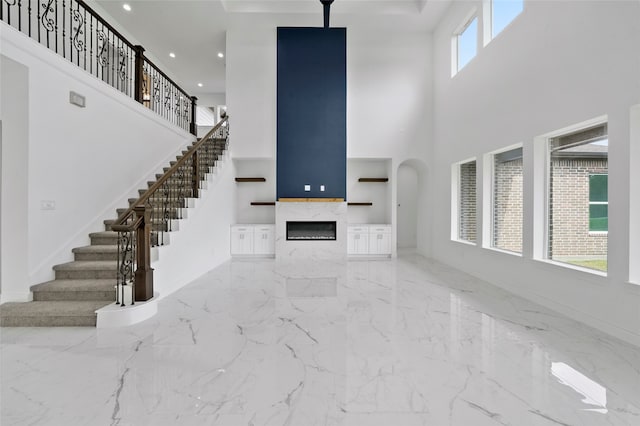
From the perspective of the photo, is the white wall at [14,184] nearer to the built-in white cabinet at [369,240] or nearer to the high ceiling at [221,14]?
the high ceiling at [221,14]

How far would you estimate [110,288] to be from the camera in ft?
12.5

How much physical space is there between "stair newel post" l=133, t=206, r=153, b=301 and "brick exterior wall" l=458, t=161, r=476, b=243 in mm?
5815

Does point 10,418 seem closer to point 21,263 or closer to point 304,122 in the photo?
point 21,263

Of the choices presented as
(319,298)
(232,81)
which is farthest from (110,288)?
(232,81)

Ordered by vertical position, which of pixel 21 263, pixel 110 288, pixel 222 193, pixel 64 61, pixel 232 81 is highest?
pixel 232 81

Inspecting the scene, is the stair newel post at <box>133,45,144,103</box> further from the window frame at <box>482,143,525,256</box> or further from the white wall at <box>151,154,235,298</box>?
the window frame at <box>482,143,525,256</box>

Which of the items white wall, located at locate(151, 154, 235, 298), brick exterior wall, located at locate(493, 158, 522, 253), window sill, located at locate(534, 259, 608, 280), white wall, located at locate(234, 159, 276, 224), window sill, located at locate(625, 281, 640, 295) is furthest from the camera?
white wall, located at locate(234, 159, 276, 224)

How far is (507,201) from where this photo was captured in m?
5.18

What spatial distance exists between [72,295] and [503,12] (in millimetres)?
7662

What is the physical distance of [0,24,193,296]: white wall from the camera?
3.83m

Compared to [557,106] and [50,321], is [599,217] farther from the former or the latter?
[50,321]

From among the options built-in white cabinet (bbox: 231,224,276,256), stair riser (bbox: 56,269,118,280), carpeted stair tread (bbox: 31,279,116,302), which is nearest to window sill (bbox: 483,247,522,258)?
built-in white cabinet (bbox: 231,224,276,256)

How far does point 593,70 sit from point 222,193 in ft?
22.2

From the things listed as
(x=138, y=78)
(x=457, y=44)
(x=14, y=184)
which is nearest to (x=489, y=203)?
(x=457, y=44)
